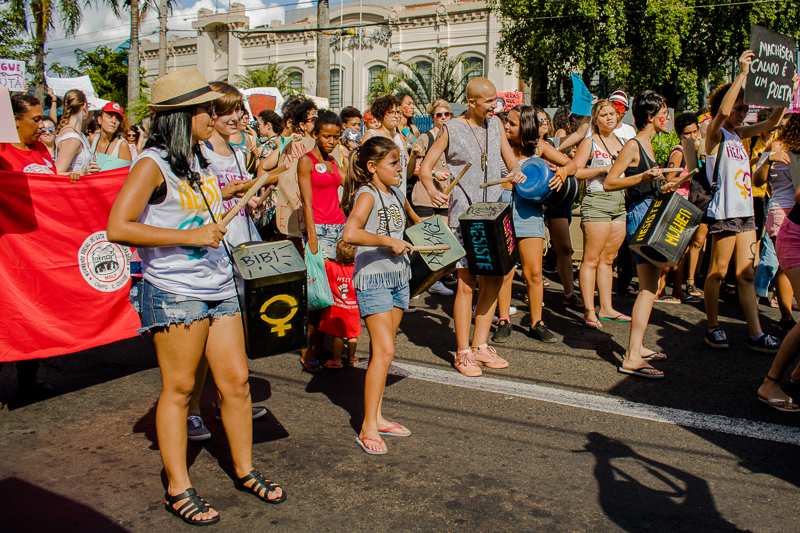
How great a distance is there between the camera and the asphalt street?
9.25ft

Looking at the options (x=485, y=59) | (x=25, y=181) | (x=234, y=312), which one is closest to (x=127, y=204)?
(x=234, y=312)

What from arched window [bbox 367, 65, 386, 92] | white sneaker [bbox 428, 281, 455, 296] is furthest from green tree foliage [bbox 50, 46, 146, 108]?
white sneaker [bbox 428, 281, 455, 296]

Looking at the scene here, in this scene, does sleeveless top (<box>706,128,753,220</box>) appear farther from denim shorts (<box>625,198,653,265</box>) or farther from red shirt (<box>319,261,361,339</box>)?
red shirt (<box>319,261,361,339</box>)

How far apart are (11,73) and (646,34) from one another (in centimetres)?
2311

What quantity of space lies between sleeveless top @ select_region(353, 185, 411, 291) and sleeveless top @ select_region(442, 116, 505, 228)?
1.27 meters

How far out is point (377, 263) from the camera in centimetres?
361

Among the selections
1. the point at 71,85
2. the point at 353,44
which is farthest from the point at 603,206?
the point at 353,44

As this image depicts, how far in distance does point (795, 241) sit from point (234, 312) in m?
3.50

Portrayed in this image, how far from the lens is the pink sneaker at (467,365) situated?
4706mm

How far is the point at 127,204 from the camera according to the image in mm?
2564

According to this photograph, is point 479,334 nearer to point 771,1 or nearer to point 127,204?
point 127,204

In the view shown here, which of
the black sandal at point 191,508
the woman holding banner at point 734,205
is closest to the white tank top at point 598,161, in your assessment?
the woman holding banner at point 734,205

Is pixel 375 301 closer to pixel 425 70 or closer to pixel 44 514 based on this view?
pixel 44 514

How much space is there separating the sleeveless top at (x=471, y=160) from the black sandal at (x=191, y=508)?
9.35 feet
